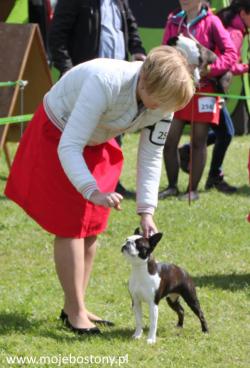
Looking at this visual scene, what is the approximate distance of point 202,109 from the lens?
325 inches

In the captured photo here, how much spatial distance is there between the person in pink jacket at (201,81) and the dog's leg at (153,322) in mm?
3955

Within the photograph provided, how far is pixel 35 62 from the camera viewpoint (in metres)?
8.34

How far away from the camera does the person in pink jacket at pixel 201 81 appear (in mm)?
8062

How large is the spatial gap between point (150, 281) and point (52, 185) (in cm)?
65

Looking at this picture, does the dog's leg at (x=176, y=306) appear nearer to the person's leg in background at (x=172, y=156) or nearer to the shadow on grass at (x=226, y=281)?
the shadow on grass at (x=226, y=281)

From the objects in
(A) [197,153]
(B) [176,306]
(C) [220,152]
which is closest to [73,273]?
(B) [176,306]

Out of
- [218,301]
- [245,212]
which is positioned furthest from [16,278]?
[245,212]

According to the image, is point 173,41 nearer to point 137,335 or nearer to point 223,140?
point 223,140

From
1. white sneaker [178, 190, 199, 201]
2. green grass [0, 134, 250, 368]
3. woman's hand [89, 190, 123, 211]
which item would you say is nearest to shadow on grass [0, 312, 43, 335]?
green grass [0, 134, 250, 368]

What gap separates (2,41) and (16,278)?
9.72 ft

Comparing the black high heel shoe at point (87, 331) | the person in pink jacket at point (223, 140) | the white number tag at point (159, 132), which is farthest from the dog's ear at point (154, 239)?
the person in pink jacket at point (223, 140)

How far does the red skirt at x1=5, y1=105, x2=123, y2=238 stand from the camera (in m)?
4.35

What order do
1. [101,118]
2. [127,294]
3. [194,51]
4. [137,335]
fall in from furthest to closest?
[194,51] → [127,294] → [137,335] → [101,118]

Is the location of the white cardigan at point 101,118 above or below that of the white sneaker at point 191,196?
above
